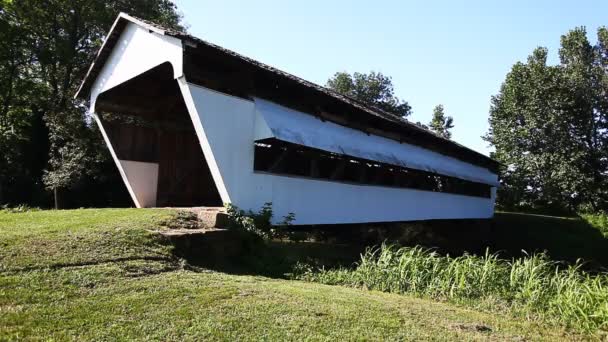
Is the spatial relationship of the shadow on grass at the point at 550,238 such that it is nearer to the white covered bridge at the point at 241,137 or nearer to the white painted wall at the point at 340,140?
the white painted wall at the point at 340,140

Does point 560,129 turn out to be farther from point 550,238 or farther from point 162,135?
point 162,135

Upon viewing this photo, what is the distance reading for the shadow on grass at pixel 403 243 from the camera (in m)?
8.83

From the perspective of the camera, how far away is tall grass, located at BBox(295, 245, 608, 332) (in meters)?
6.12

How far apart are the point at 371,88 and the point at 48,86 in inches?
1421

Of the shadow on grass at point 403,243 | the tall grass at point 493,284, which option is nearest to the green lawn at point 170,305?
the tall grass at point 493,284

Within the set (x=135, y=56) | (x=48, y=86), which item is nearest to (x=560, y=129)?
(x=135, y=56)

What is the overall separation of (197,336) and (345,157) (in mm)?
9542

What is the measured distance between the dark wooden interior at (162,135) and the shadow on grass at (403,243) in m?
4.28

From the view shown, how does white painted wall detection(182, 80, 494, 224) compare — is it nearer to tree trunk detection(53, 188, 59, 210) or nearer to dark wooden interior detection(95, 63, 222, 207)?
dark wooden interior detection(95, 63, 222, 207)

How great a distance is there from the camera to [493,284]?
7535 mm

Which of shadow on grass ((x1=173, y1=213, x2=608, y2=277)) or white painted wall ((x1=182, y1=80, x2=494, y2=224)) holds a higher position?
white painted wall ((x1=182, y1=80, x2=494, y2=224))

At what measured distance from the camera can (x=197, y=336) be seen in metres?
4.46

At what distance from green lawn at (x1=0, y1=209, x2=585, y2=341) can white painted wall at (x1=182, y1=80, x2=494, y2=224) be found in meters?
3.08

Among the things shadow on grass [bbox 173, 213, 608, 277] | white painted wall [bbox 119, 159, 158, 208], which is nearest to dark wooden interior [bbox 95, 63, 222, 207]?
white painted wall [bbox 119, 159, 158, 208]
